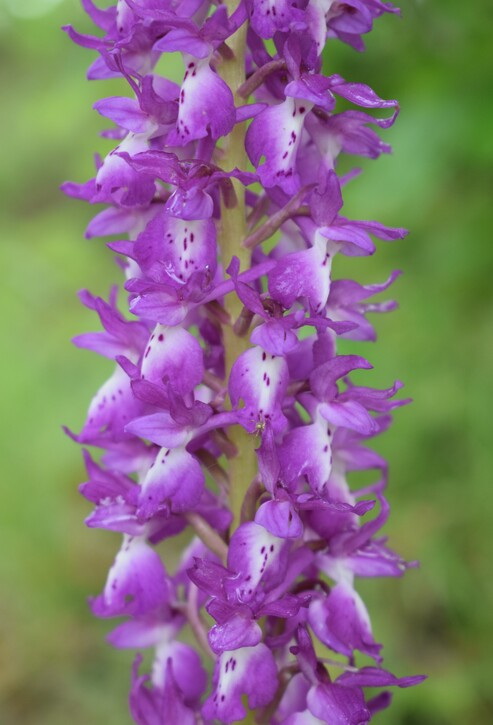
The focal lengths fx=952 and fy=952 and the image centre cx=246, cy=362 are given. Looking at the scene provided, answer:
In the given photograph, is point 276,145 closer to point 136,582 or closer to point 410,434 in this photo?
point 136,582

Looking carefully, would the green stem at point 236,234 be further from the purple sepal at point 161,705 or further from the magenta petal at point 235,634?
the purple sepal at point 161,705

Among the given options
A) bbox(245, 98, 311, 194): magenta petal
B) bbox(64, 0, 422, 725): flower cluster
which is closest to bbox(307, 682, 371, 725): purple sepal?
bbox(64, 0, 422, 725): flower cluster

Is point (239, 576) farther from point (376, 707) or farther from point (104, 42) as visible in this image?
point (104, 42)

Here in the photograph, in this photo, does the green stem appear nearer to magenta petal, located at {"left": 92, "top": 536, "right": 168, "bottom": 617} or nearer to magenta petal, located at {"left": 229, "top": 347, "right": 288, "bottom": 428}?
magenta petal, located at {"left": 229, "top": 347, "right": 288, "bottom": 428}

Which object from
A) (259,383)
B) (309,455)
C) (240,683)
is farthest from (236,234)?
(240,683)

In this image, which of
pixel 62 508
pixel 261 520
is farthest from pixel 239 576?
pixel 62 508
